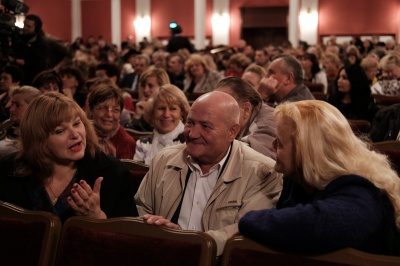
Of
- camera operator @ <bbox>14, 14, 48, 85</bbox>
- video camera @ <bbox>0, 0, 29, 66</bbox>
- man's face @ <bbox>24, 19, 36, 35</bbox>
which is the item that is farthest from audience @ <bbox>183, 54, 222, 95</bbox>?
video camera @ <bbox>0, 0, 29, 66</bbox>

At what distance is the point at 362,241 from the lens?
1996 millimetres

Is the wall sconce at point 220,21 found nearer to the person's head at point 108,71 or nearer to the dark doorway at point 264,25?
the dark doorway at point 264,25

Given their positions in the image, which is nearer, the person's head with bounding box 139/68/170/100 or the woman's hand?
the woman's hand

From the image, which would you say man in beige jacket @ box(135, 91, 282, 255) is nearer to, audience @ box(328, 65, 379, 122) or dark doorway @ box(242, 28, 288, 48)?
audience @ box(328, 65, 379, 122)

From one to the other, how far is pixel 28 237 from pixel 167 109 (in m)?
2.26

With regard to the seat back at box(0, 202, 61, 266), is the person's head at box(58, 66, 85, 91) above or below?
above

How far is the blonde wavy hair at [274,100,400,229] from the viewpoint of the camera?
2129 mm

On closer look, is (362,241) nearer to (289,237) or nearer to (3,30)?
(289,237)

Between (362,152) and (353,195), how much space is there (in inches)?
9.9

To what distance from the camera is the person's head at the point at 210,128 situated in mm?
2865

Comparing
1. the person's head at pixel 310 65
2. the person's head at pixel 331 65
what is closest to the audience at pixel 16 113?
the person's head at pixel 310 65

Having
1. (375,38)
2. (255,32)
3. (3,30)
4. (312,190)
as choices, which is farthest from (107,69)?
(255,32)

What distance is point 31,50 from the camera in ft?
27.0

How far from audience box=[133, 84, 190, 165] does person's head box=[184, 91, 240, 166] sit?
160cm
